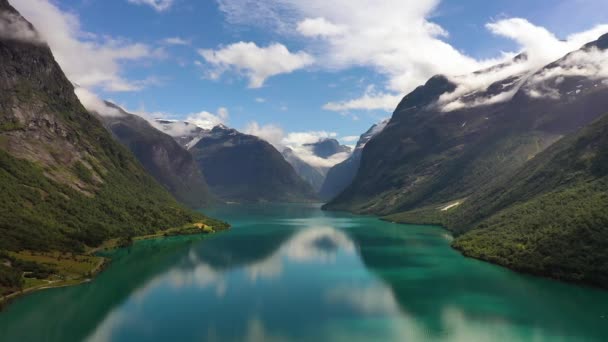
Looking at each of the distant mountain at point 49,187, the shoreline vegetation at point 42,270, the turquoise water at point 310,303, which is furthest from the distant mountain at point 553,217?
the distant mountain at point 49,187

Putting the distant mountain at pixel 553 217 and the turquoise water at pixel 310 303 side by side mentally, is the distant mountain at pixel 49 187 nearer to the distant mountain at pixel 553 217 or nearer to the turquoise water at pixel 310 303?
the turquoise water at pixel 310 303

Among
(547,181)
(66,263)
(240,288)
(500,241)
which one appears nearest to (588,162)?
(547,181)

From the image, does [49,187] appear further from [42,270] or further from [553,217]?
[553,217]

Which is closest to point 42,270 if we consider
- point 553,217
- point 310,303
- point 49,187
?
point 310,303

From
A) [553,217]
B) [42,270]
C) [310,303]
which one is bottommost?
[310,303]

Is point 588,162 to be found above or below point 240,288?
above

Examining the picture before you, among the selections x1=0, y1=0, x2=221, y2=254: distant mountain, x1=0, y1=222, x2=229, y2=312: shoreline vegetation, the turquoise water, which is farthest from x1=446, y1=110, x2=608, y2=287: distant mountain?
x1=0, y1=0, x2=221, y2=254: distant mountain

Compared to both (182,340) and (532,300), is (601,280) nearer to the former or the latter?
(532,300)

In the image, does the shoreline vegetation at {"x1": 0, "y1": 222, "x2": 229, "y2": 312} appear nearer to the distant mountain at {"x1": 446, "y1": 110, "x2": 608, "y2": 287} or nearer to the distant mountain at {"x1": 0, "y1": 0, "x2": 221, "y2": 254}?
the distant mountain at {"x1": 0, "y1": 0, "x2": 221, "y2": 254}
